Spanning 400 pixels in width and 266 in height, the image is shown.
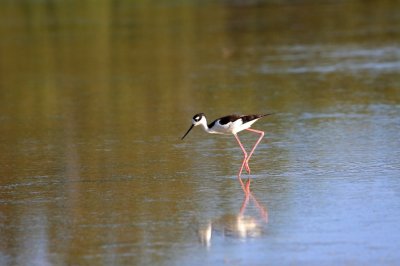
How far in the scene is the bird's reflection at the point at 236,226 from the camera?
24.0ft

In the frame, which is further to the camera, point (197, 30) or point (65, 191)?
point (197, 30)

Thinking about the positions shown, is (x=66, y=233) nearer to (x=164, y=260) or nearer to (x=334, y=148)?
(x=164, y=260)

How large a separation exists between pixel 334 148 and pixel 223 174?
156 cm

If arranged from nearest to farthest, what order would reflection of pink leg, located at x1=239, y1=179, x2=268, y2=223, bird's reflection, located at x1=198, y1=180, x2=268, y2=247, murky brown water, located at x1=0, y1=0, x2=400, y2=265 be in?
murky brown water, located at x1=0, y1=0, x2=400, y2=265
bird's reflection, located at x1=198, y1=180, x2=268, y2=247
reflection of pink leg, located at x1=239, y1=179, x2=268, y2=223

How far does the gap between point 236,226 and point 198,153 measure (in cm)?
319

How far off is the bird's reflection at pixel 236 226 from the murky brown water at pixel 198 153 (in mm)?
17

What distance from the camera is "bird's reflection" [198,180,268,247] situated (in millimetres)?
7316

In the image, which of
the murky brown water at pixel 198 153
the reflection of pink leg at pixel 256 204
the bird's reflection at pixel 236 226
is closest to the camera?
the murky brown water at pixel 198 153

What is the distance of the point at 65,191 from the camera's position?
9.06 meters

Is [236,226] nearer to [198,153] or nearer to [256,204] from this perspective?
[256,204]

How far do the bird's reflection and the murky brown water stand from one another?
0.02m

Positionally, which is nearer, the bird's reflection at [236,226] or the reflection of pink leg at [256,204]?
the bird's reflection at [236,226]

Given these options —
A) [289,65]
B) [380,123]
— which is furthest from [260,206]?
[289,65]

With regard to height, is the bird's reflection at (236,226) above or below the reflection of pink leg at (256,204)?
above
